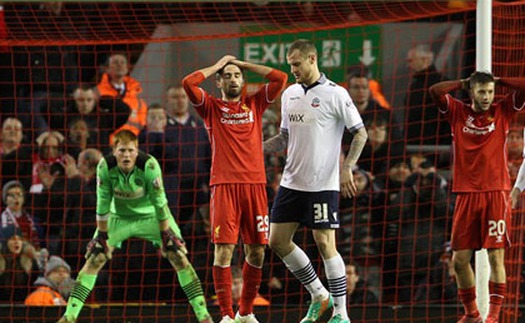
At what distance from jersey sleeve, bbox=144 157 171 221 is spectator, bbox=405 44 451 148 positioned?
3.02m

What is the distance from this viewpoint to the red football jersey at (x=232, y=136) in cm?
1003

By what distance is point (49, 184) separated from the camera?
13320mm

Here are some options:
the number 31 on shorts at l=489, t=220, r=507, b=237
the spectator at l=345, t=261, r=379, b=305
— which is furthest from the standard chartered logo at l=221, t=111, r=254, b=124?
the spectator at l=345, t=261, r=379, b=305

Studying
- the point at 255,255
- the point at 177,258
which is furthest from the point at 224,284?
the point at 177,258

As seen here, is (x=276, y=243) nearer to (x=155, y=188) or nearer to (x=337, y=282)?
(x=337, y=282)

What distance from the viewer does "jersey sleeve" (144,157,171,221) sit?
11.3m

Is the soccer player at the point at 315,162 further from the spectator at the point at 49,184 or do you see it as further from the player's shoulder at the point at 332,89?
the spectator at the point at 49,184

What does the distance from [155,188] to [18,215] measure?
7.80 feet

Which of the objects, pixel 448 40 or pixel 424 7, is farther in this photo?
pixel 448 40

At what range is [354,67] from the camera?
13.6 metres

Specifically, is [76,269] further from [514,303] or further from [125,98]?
[514,303]

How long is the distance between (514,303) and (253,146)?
3.35 metres

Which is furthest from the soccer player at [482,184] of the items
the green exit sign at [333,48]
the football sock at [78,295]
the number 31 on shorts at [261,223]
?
the green exit sign at [333,48]

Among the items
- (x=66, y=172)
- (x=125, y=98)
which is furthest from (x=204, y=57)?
(x=66, y=172)
